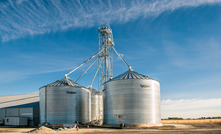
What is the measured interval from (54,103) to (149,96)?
79.1 ft

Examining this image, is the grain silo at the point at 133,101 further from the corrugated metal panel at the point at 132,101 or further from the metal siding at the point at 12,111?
the metal siding at the point at 12,111

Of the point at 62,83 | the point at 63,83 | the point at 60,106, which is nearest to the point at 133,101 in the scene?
the point at 60,106

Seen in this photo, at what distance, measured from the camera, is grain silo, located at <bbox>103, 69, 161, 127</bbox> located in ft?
157

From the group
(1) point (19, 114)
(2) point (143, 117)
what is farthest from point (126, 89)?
(1) point (19, 114)

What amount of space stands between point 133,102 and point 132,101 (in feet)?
1.03

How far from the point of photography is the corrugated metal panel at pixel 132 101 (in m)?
47.8

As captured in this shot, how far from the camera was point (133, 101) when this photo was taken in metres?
48.2

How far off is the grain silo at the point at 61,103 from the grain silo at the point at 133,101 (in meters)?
9.67

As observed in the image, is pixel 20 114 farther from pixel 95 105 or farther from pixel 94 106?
pixel 95 105

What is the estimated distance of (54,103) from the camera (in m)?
54.5

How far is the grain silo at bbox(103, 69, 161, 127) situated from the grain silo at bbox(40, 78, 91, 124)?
9.67 meters

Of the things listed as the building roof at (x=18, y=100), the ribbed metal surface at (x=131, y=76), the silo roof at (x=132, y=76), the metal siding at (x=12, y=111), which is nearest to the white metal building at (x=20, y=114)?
the metal siding at (x=12, y=111)

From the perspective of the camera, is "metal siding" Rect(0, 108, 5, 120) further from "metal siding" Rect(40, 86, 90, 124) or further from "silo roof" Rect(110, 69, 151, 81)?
"silo roof" Rect(110, 69, 151, 81)

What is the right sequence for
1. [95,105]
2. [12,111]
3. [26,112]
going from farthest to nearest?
[95,105] < [12,111] < [26,112]
